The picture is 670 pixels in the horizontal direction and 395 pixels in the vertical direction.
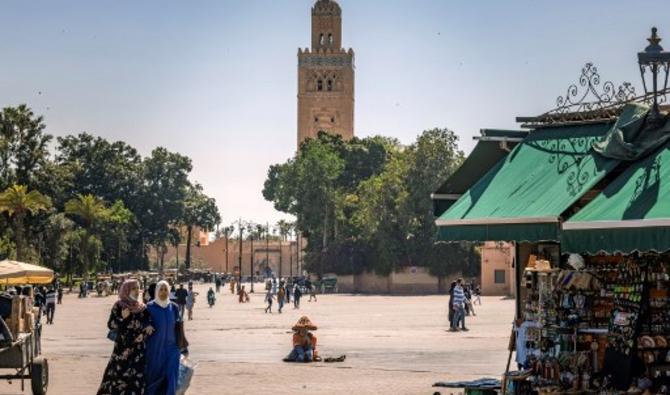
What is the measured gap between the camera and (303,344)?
25703 millimetres

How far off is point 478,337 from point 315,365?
10678 mm

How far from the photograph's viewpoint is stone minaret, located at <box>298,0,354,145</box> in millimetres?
163250

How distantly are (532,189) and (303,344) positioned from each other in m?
10.7

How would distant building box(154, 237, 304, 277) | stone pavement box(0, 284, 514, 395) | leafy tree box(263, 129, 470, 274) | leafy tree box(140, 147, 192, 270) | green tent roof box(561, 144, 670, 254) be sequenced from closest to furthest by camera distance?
green tent roof box(561, 144, 670, 254), stone pavement box(0, 284, 514, 395), leafy tree box(263, 129, 470, 274), leafy tree box(140, 147, 192, 270), distant building box(154, 237, 304, 277)

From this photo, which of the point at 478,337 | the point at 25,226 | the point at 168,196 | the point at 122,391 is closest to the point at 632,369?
the point at 122,391

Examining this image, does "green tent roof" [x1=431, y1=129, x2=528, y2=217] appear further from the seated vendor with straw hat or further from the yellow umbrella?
the yellow umbrella

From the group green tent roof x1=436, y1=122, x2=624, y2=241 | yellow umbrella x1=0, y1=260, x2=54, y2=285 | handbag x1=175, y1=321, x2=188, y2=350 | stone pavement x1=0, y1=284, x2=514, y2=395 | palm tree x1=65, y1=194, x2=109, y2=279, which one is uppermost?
palm tree x1=65, y1=194, x2=109, y2=279

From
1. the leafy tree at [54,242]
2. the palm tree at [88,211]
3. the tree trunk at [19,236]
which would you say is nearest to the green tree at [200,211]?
the palm tree at [88,211]

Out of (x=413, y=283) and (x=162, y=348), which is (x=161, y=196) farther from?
(x=162, y=348)

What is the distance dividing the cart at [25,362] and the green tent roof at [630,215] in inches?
312

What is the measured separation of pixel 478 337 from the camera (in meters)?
34.4

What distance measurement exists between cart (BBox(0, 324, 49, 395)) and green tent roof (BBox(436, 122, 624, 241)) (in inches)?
240

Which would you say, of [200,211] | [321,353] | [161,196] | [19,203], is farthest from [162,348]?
[200,211]

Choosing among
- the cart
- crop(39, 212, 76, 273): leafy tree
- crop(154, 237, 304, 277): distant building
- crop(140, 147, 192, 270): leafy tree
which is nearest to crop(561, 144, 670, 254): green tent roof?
the cart
